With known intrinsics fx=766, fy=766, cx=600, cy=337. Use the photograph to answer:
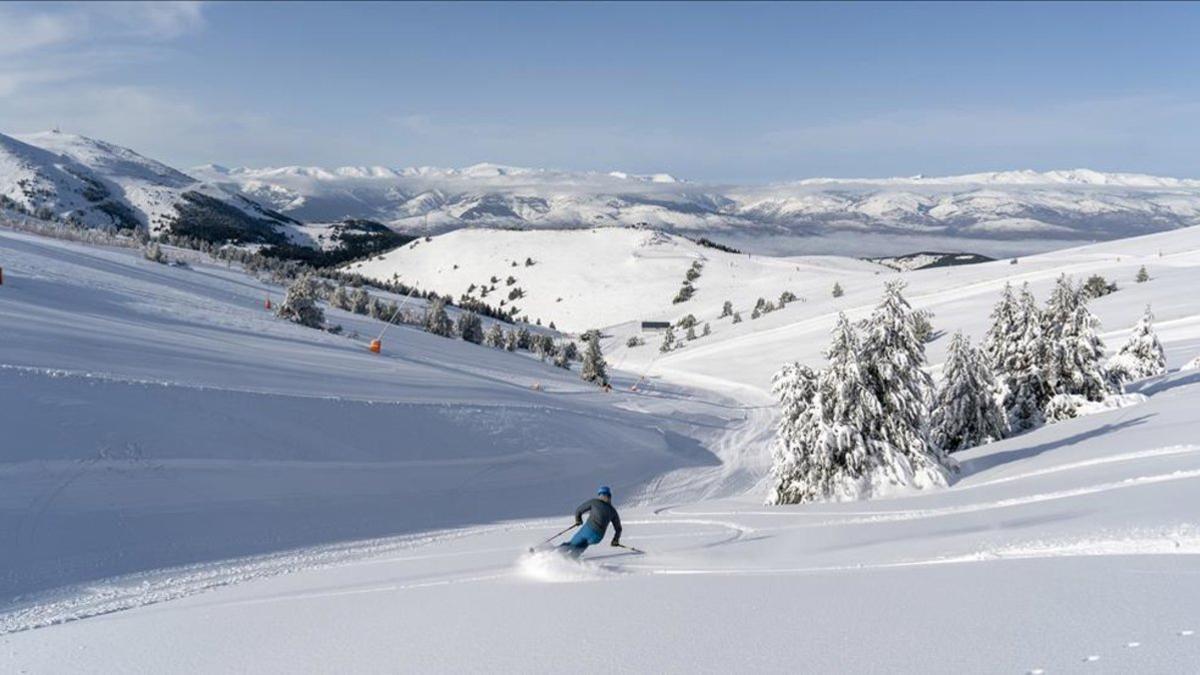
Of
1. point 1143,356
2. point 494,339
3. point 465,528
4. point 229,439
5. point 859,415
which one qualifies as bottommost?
point 465,528

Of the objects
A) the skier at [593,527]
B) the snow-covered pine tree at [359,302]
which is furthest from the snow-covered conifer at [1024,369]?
the snow-covered pine tree at [359,302]

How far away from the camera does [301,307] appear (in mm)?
40625

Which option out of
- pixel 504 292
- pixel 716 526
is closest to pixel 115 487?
pixel 716 526

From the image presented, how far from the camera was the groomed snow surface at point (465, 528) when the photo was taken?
578 cm

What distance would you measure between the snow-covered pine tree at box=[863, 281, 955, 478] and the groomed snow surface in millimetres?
1655

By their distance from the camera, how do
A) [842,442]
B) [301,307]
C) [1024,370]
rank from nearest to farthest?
1. [842,442]
2. [1024,370]
3. [301,307]

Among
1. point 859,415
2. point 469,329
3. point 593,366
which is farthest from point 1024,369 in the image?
point 469,329

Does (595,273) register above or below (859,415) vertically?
above

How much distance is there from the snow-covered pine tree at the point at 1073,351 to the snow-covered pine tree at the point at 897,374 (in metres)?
9.20

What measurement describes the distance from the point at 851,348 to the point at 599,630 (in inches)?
568

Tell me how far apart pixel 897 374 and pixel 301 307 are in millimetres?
31770

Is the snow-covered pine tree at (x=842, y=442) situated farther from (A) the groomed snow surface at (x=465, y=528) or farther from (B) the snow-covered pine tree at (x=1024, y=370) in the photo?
(B) the snow-covered pine tree at (x=1024, y=370)

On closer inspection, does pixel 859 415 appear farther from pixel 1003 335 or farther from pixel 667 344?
pixel 667 344

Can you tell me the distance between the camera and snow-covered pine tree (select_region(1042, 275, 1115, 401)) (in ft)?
82.6
